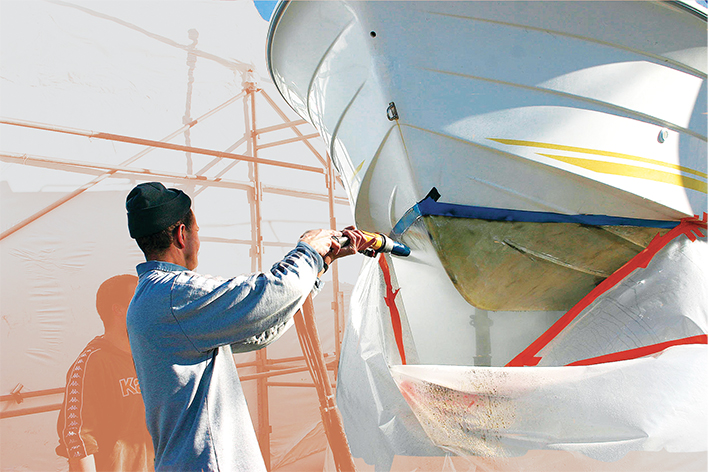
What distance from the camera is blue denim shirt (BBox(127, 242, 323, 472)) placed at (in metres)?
0.74

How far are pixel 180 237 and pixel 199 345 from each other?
24 centimetres

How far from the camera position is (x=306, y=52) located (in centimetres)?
155

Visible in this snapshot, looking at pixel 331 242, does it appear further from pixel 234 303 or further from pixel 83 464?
pixel 83 464

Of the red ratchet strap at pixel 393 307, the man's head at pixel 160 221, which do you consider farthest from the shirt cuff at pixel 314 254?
the red ratchet strap at pixel 393 307

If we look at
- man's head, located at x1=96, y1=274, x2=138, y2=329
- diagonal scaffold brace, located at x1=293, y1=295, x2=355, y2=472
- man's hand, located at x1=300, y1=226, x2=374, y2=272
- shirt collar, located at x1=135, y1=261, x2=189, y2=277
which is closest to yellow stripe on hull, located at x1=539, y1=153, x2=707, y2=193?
man's hand, located at x1=300, y1=226, x2=374, y2=272

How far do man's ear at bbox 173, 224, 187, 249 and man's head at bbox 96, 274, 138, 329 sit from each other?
7.68ft

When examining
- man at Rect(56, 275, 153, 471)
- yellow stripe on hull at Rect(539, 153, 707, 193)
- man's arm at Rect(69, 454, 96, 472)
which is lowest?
man's arm at Rect(69, 454, 96, 472)

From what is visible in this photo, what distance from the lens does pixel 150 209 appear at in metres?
0.84

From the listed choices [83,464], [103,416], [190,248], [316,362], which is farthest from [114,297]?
[190,248]

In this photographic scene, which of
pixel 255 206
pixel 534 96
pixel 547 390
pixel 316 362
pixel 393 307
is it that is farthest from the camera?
pixel 255 206

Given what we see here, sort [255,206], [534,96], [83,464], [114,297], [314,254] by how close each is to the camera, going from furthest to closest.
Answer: [255,206]
[114,297]
[83,464]
[534,96]
[314,254]

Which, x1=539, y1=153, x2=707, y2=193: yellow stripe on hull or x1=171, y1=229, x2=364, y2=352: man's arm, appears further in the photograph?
x1=539, y1=153, x2=707, y2=193: yellow stripe on hull

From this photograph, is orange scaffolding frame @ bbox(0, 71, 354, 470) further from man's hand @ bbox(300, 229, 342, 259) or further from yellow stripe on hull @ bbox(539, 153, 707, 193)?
yellow stripe on hull @ bbox(539, 153, 707, 193)

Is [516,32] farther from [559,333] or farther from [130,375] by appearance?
[130,375]
